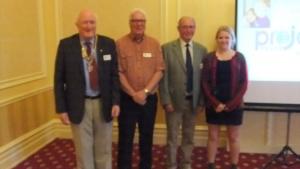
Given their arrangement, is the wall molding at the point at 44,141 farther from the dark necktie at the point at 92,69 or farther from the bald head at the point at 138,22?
the bald head at the point at 138,22

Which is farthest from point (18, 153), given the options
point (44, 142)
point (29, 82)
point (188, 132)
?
point (188, 132)

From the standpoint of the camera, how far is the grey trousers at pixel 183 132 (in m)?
3.17

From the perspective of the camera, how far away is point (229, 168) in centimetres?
342

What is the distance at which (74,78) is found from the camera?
2682 mm

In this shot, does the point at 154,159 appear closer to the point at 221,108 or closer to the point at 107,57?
the point at 221,108

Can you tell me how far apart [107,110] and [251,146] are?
1.91 meters

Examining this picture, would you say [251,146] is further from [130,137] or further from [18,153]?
[18,153]

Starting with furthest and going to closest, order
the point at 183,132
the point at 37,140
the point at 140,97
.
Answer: the point at 37,140
the point at 183,132
the point at 140,97

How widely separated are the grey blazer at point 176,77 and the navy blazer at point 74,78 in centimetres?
56

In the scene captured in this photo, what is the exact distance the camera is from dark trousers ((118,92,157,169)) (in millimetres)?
3047

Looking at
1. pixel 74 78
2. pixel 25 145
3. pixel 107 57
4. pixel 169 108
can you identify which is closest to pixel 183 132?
pixel 169 108

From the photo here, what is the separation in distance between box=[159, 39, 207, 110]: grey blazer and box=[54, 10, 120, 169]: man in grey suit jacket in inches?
19.3

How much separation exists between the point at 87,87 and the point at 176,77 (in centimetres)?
83

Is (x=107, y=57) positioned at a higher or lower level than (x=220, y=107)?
higher
